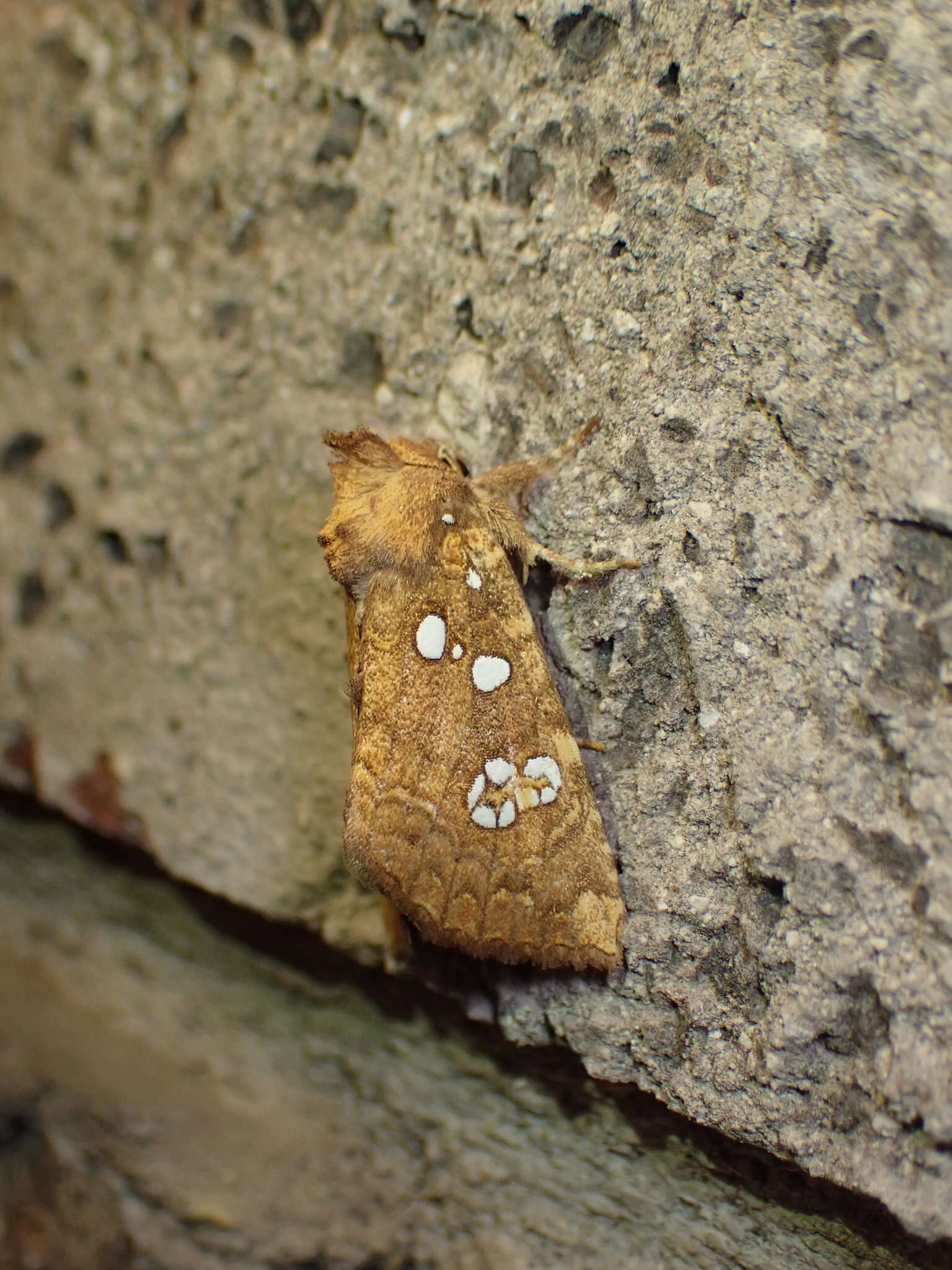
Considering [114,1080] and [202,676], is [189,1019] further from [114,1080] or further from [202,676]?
[202,676]

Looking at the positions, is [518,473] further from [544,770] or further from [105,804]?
[105,804]

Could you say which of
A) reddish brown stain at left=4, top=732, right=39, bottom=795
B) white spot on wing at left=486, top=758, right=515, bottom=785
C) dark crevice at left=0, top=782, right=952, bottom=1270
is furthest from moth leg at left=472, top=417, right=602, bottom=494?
reddish brown stain at left=4, top=732, right=39, bottom=795

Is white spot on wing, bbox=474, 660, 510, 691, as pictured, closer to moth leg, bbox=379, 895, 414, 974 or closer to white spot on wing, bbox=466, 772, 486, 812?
white spot on wing, bbox=466, 772, 486, 812

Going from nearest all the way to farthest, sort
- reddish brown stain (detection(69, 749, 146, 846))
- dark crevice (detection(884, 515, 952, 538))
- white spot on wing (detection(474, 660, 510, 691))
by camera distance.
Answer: dark crevice (detection(884, 515, 952, 538)) → white spot on wing (detection(474, 660, 510, 691)) → reddish brown stain (detection(69, 749, 146, 846))

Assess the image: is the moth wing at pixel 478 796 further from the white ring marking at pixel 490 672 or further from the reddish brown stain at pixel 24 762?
the reddish brown stain at pixel 24 762

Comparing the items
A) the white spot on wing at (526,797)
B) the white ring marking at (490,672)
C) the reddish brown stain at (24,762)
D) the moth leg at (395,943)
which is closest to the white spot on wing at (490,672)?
the white ring marking at (490,672)

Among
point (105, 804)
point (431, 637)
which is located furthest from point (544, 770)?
point (105, 804)

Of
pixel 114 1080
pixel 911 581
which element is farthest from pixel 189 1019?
pixel 911 581
